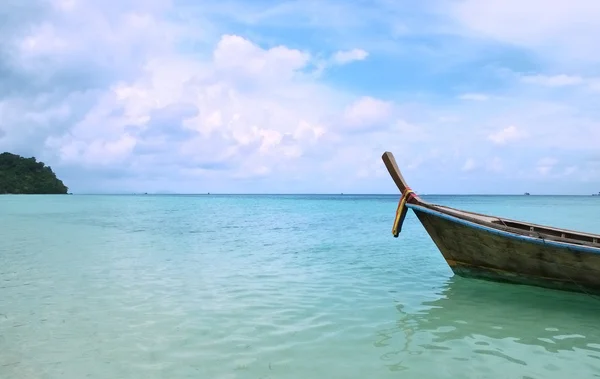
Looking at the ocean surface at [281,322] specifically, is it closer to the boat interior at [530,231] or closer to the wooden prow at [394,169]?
the boat interior at [530,231]

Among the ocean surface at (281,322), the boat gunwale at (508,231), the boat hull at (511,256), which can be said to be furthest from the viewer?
the boat hull at (511,256)

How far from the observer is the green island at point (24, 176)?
109 metres

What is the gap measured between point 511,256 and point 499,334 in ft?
7.99

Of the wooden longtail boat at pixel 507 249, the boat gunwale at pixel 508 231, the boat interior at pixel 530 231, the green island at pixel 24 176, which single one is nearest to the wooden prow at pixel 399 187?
the wooden longtail boat at pixel 507 249

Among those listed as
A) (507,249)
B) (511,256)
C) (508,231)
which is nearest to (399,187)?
(508,231)

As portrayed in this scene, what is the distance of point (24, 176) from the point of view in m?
112

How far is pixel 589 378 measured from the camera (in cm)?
512

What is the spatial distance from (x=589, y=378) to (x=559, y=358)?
0.60 m

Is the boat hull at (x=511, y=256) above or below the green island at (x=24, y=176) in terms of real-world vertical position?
below

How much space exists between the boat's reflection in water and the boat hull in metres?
0.32

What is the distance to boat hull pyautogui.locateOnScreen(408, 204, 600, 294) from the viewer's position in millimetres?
7809

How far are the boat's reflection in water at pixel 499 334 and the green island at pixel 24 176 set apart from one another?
121464 mm

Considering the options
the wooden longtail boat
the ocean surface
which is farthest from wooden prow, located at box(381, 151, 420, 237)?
the ocean surface

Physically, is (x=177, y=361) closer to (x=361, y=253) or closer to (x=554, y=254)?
(x=554, y=254)
